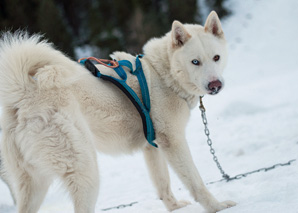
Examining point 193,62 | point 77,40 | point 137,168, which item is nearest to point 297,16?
point 77,40

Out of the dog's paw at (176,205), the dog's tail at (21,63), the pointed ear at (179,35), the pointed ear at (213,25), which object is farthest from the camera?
the dog's paw at (176,205)

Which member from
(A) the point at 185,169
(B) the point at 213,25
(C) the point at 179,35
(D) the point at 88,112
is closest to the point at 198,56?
(C) the point at 179,35

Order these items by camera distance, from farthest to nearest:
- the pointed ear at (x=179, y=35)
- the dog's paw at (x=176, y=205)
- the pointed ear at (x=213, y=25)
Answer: the dog's paw at (x=176, y=205), the pointed ear at (x=213, y=25), the pointed ear at (x=179, y=35)

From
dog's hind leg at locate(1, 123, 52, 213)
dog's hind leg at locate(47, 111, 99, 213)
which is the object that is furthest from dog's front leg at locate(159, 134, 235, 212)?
dog's hind leg at locate(1, 123, 52, 213)

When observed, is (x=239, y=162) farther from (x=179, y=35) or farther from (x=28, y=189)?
(x=28, y=189)

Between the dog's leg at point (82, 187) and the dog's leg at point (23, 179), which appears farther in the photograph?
the dog's leg at point (23, 179)

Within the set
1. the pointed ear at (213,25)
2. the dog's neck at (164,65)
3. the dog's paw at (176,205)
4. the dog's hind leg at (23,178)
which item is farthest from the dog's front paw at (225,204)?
the pointed ear at (213,25)

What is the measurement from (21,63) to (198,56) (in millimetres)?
1676

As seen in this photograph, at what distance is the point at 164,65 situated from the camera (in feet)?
11.4

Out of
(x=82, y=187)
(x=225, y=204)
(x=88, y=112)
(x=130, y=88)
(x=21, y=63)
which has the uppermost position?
(x=21, y=63)

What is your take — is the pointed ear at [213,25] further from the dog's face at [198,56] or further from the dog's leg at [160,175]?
the dog's leg at [160,175]

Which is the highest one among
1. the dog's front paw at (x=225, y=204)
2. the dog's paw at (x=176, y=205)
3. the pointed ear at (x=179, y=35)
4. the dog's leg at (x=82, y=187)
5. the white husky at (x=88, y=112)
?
the pointed ear at (x=179, y=35)

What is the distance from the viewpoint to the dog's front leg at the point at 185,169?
10.1 feet

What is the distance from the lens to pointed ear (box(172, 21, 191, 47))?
334 centimetres
